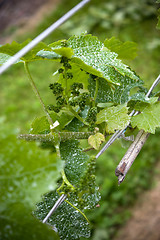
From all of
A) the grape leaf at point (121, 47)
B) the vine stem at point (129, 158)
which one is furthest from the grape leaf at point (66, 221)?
the grape leaf at point (121, 47)

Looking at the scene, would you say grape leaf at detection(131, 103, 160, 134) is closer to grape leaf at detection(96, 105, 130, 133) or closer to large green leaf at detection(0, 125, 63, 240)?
grape leaf at detection(96, 105, 130, 133)

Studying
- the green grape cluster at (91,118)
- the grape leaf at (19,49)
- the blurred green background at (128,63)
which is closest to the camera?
the grape leaf at (19,49)

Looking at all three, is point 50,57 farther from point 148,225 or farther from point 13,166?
point 148,225

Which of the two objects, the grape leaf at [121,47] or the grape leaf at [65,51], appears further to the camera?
the grape leaf at [121,47]

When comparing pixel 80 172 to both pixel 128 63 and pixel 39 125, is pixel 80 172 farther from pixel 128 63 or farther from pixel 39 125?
pixel 128 63

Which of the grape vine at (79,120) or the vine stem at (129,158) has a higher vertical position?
the grape vine at (79,120)

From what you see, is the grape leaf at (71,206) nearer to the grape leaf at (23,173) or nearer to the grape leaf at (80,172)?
the grape leaf at (80,172)

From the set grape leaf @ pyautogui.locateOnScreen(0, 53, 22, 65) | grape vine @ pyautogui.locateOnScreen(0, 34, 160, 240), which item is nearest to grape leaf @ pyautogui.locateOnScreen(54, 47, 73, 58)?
grape vine @ pyautogui.locateOnScreen(0, 34, 160, 240)
